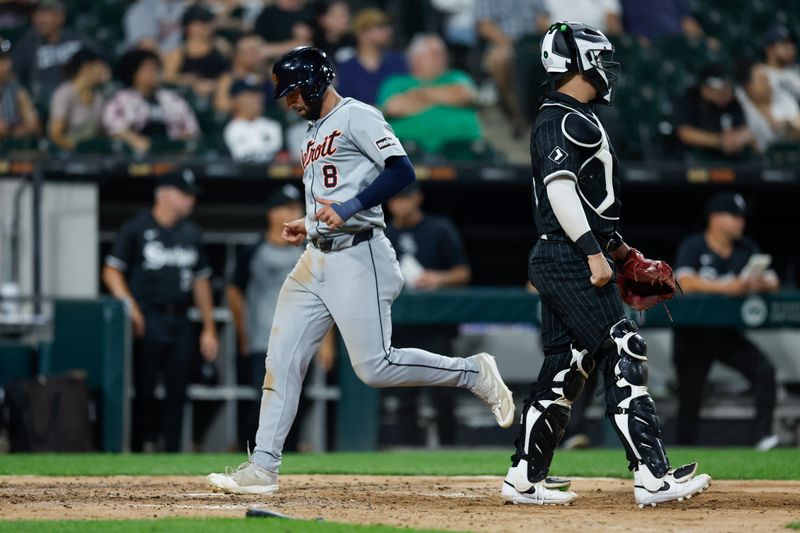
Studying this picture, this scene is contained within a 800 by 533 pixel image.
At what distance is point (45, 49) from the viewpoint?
35.5 ft

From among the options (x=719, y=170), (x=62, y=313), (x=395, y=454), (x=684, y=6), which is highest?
(x=684, y=6)

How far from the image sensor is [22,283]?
378 inches

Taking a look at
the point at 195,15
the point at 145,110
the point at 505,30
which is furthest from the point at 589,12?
the point at 145,110

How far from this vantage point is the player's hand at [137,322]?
8.56m

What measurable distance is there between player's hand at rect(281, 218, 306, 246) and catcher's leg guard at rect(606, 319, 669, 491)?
125 centimetres

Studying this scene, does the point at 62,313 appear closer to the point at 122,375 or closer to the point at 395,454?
the point at 122,375

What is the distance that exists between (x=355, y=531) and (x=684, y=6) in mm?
10133

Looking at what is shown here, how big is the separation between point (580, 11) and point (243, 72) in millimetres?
3192

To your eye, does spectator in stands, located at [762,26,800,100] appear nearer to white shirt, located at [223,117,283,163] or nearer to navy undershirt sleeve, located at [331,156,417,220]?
white shirt, located at [223,117,283,163]

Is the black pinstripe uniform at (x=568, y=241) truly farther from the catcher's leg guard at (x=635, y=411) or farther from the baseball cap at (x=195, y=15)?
the baseball cap at (x=195, y=15)

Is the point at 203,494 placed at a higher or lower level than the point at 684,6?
lower

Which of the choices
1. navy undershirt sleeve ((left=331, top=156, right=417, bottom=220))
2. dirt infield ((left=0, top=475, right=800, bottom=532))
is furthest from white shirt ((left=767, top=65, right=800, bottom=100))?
navy undershirt sleeve ((left=331, top=156, right=417, bottom=220))

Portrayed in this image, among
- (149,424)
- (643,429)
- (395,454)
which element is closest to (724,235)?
(395,454)

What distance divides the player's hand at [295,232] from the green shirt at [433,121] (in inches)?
207
